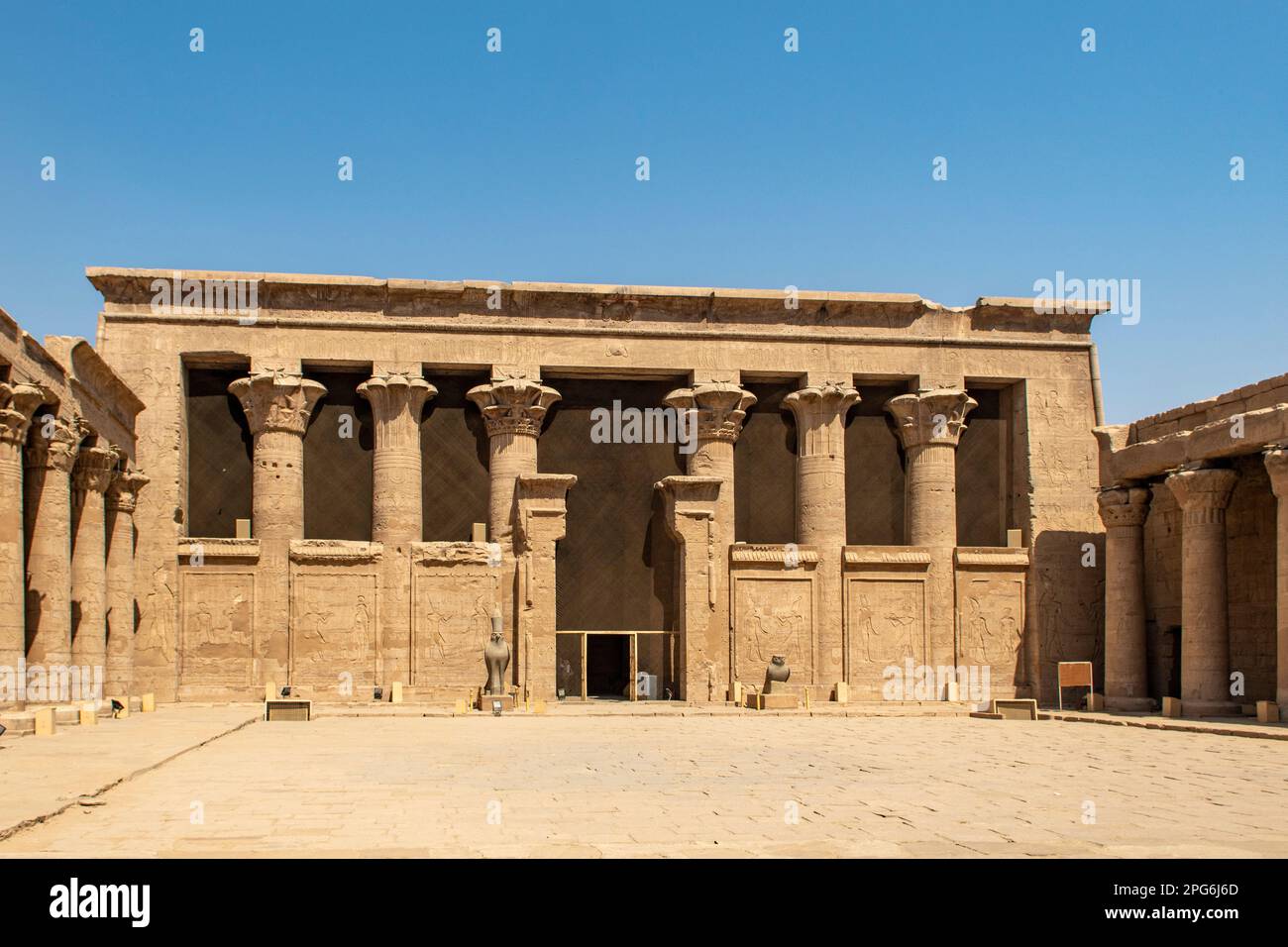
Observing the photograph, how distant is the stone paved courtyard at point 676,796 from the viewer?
922 centimetres

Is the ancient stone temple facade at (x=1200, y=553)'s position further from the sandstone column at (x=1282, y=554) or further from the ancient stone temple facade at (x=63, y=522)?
the ancient stone temple facade at (x=63, y=522)

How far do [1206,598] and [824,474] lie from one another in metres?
10.2

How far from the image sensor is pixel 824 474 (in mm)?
32500

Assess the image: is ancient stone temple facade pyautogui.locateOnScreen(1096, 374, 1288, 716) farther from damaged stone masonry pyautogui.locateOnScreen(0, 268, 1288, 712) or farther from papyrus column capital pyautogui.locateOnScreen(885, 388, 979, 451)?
papyrus column capital pyautogui.locateOnScreen(885, 388, 979, 451)

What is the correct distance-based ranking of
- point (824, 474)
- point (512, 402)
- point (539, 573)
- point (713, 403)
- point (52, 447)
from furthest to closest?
point (824, 474)
point (713, 403)
point (512, 402)
point (539, 573)
point (52, 447)

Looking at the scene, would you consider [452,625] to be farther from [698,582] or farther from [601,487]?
[698,582]

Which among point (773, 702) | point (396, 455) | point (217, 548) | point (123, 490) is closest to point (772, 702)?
point (773, 702)

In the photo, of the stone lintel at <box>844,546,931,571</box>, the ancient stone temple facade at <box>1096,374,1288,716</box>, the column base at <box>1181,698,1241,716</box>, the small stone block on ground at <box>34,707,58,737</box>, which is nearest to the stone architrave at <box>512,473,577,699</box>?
the stone lintel at <box>844,546,931,571</box>

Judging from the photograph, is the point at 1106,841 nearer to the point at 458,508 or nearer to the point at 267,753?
the point at 267,753

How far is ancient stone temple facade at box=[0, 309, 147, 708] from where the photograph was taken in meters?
19.6

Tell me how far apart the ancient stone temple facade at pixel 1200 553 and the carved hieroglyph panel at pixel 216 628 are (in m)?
19.3

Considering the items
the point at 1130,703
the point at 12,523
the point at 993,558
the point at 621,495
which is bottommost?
the point at 1130,703

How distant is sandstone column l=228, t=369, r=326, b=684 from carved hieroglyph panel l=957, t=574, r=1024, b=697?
1627cm

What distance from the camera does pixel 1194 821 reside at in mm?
10711
